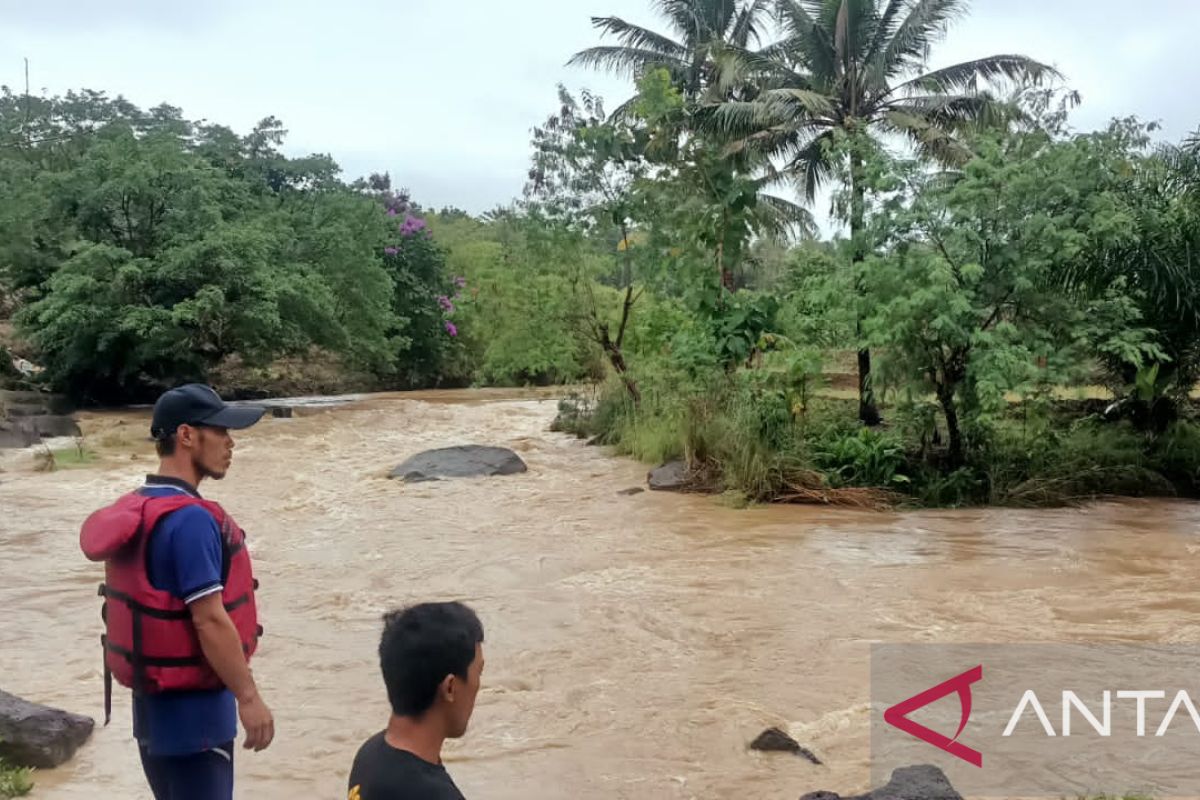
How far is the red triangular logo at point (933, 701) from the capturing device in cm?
483

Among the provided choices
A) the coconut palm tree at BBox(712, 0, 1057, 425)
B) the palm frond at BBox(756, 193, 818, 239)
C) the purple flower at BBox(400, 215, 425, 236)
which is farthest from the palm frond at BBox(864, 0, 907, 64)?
the purple flower at BBox(400, 215, 425, 236)

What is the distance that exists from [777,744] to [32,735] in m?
3.26

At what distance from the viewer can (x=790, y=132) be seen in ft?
72.2

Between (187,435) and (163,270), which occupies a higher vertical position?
(163,270)

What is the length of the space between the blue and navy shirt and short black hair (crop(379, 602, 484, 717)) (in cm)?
70

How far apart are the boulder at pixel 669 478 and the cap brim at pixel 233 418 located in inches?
394

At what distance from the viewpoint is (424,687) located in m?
2.09

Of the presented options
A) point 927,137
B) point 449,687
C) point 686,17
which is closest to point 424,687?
point 449,687

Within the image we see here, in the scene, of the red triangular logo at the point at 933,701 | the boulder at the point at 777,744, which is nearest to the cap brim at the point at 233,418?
the boulder at the point at 777,744

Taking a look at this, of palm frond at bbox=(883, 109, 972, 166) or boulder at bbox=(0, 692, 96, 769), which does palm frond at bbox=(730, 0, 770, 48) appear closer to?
palm frond at bbox=(883, 109, 972, 166)

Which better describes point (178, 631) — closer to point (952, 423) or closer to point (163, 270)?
point (952, 423)

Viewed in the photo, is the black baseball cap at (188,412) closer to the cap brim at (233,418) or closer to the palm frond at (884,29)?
the cap brim at (233,418)

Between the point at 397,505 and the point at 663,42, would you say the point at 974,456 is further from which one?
the point at 663,42

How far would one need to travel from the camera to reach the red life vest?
8.46 feet
